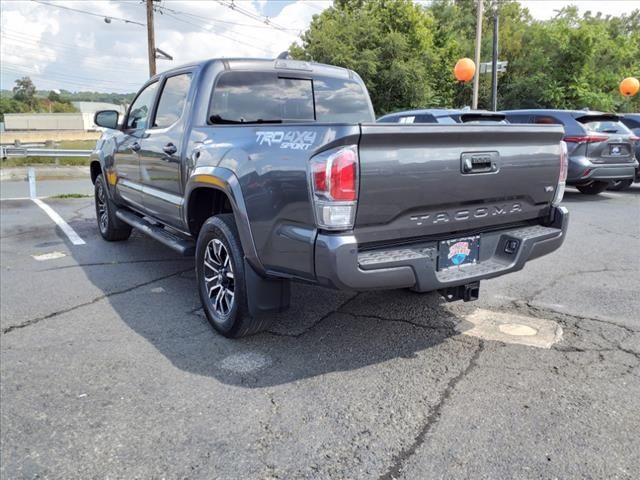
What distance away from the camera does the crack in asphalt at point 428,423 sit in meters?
2.37

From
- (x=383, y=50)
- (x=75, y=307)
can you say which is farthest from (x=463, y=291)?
(x=383, y=50)

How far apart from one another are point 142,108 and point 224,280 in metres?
2.79

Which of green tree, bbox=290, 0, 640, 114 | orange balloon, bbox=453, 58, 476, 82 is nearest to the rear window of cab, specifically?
orange balloon, bbox=453, 58, 476, 82

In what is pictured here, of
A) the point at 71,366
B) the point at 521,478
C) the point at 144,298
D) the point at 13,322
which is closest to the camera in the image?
the point at 521,478

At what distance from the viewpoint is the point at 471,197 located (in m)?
3.25

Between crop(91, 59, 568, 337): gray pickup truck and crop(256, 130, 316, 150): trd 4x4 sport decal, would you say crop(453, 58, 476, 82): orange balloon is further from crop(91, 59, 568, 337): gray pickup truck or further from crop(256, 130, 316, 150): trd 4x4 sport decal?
crop(256, 130, 316, 150): trd 4x4 sport decal

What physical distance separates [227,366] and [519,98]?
32.7 metres

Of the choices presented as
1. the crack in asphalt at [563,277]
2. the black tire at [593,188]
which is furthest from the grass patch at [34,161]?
the crack in asphalt at [563,277]

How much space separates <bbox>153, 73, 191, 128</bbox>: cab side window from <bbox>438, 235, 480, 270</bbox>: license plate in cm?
255

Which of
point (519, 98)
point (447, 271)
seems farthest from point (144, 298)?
point (519, 98)

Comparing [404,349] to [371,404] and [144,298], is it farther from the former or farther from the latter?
[144,298]

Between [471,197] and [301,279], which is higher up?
[471,197]

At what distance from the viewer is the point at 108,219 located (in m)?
6.85

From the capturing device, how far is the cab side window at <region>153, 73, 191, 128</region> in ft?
15.0
